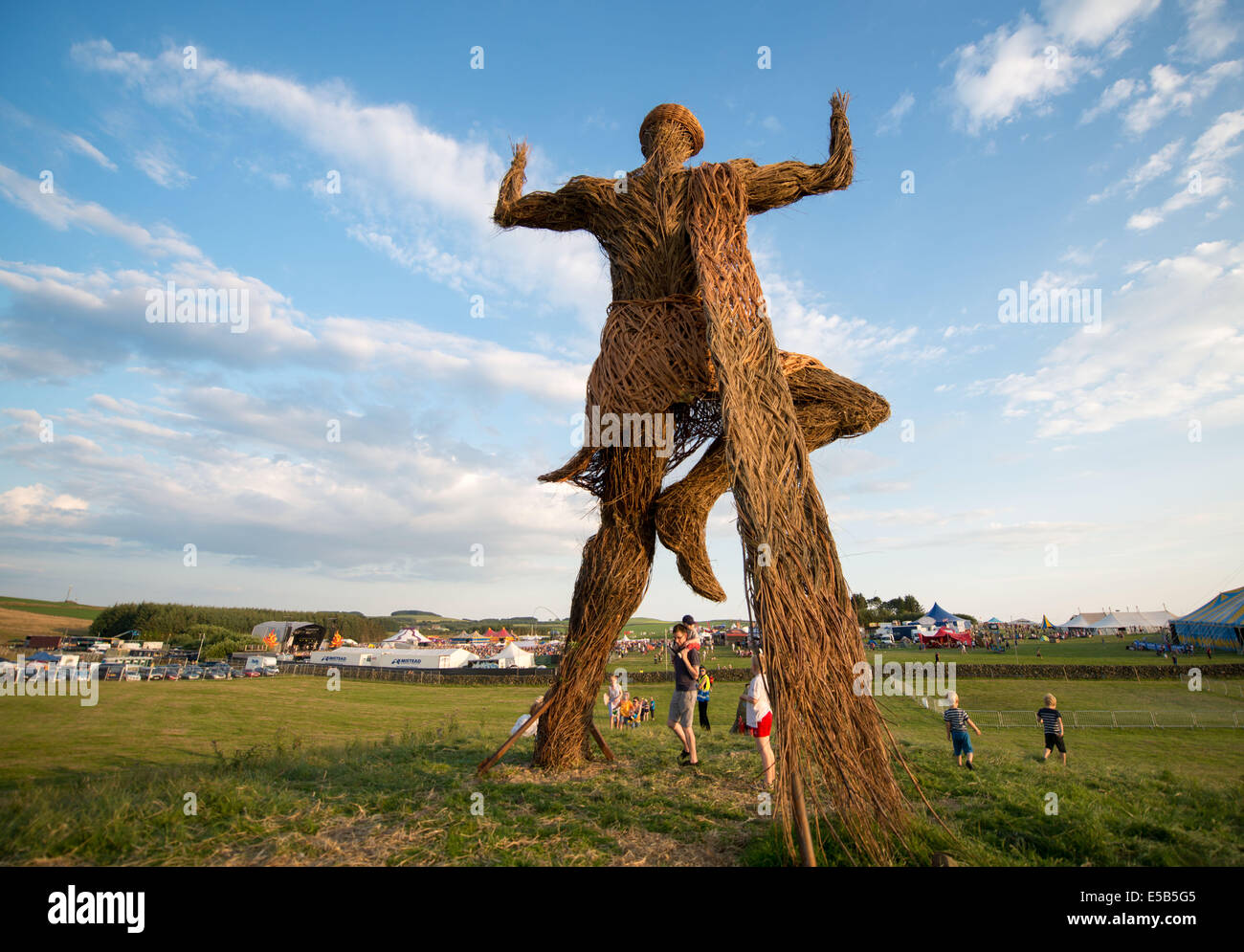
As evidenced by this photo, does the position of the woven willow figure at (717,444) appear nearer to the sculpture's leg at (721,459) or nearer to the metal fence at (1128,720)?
the sculpture's leg at (721,459)

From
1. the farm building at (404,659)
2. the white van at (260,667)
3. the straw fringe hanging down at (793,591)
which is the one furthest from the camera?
the farm building at (404,659)

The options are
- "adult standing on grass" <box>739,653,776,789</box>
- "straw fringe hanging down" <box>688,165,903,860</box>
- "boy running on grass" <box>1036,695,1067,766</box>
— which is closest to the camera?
"straw fringe hanging down" <box>688,165,903,860</box>

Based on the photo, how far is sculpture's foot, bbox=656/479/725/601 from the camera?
243 inches

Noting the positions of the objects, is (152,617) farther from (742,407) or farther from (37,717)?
(742,407)

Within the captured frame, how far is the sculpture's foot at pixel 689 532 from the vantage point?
243 inches

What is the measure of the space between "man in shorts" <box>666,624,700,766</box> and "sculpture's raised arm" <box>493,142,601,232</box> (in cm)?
453

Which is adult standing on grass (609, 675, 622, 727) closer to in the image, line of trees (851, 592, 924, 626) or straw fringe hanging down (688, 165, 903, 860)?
straw fringe hanging down (688, 165, 903, 860)

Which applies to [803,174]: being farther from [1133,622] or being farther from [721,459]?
[1133,622]

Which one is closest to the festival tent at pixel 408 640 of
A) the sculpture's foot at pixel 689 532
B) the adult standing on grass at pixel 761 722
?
the sculpture's foot at pixel 689 532

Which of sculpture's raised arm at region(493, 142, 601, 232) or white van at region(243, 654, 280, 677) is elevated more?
sculpture's raised arm at region(493, 142, 601, 232)

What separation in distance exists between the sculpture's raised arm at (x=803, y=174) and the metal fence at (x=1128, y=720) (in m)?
15.0

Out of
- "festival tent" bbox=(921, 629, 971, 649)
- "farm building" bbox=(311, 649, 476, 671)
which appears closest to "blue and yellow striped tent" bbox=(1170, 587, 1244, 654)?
"festival tent" bbox=(921, 629, 971, 649)
